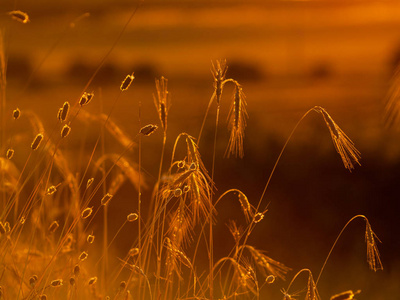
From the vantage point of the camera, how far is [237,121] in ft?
6.87

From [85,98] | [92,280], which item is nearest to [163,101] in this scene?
[85,98]

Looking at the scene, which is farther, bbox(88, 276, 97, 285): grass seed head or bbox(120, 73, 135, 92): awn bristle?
bbox(88, 276, 97, 285): grass seed head

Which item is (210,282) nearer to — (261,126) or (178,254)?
(178,254)

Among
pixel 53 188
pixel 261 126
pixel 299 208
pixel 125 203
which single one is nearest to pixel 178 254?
pixel 53 188

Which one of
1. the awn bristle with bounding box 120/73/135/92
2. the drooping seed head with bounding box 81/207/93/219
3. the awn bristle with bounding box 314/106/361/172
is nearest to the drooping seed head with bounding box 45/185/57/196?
the drooping seed head with bounding box 81/207/93/219

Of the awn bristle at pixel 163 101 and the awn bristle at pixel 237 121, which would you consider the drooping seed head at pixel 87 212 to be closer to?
the awn bristle at pixel 163 101

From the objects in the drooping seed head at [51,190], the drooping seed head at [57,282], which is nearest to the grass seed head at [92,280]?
the drooping seed head at [57,282]

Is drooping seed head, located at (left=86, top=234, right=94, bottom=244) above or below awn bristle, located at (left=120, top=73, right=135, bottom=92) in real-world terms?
below

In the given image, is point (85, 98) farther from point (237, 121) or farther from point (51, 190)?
point (237, 121)

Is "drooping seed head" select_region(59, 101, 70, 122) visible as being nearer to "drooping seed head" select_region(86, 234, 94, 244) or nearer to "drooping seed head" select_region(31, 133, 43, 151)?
"drooping seed head" select_region(31, 133, 43, 151)

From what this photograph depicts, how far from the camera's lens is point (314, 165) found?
453 centimetres

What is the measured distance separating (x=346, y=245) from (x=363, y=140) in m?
0.82

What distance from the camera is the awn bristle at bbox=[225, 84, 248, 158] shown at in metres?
2.07

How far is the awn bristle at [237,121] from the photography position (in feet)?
6.79
